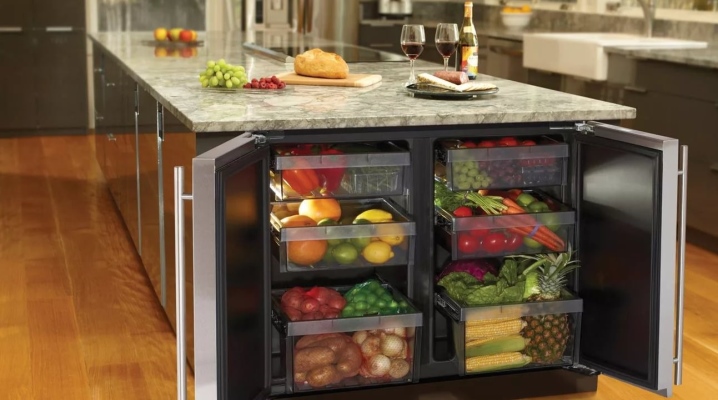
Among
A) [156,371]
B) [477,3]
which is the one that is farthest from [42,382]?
[477,3]

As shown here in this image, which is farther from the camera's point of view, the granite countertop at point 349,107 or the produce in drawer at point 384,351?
the produce in drawer at point 384,351

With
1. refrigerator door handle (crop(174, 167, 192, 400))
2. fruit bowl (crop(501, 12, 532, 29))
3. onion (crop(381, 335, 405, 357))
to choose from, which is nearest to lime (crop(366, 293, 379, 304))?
onion (crop(381, 335, 405, 357))

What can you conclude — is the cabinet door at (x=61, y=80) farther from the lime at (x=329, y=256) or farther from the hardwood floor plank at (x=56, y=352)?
the lime at (x=329, y=256)

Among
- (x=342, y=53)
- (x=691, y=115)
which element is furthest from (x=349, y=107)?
(x=691, y=115)

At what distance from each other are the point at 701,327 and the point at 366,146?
158cm

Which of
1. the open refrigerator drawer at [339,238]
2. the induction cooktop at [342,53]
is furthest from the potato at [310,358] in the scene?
the induction cooktop at [342,53]

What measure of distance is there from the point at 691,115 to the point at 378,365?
8.50 feet

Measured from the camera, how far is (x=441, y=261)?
2.90 m

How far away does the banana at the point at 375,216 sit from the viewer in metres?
2.73

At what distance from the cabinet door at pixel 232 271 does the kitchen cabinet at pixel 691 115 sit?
9.04 ft

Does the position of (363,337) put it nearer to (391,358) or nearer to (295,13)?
(391,358)

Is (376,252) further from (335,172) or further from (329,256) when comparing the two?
(335,172)

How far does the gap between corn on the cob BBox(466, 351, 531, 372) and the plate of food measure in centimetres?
75

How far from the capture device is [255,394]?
7.97 ft
